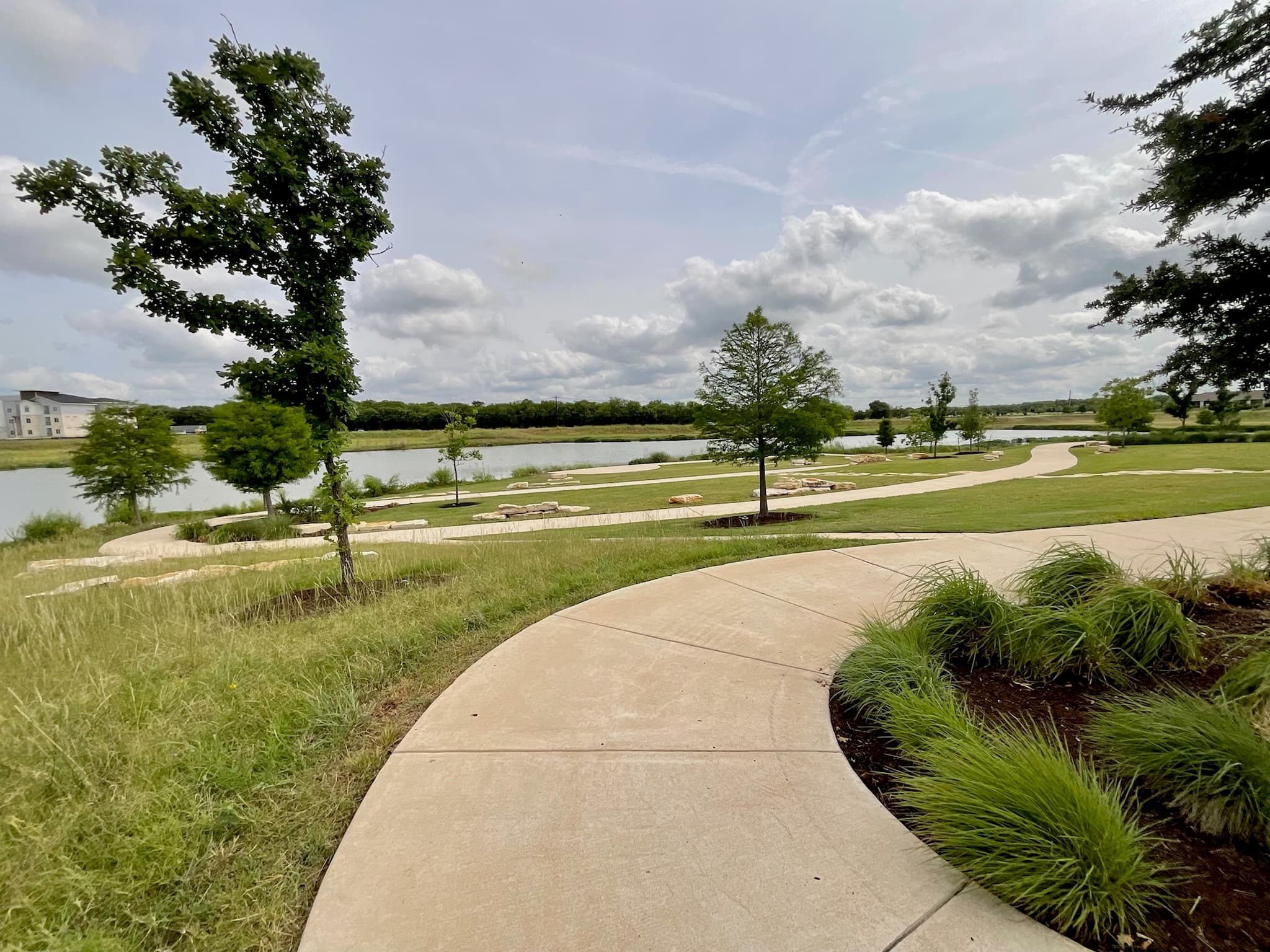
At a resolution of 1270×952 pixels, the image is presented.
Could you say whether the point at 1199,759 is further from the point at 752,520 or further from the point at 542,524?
the point at 542,524

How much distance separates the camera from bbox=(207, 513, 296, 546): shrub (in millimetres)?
13922

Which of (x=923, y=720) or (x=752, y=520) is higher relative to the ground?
(x=923, y=720)

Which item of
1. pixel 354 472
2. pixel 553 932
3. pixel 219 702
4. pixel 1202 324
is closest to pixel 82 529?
pixel 354 472

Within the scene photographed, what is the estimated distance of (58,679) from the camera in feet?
11.2

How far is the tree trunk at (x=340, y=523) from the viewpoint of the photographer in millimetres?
5363

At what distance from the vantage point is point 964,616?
11.4ft

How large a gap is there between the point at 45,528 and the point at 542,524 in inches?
560

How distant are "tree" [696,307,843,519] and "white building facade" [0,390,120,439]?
7347 cm

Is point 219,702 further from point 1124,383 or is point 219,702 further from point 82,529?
point 1124,383

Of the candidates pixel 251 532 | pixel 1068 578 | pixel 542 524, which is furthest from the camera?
pixel 251 532

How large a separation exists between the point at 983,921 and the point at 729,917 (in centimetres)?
75

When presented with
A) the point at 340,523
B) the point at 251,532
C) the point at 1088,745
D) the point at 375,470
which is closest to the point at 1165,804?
the point at 1088,745

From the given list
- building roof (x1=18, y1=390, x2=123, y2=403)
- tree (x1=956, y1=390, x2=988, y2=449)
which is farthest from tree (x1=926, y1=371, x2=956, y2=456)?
building roof (x1=18, y1=390, x2=123, y2=403)

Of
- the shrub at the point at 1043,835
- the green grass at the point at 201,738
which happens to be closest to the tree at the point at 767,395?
the green grass at the point at 201,738
